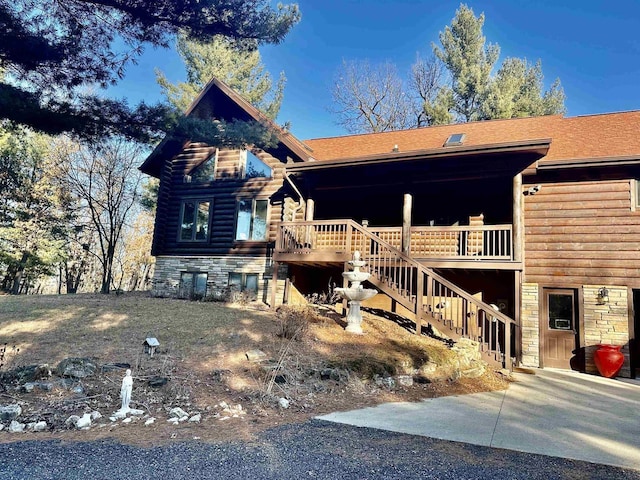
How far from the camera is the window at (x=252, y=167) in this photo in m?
14.4

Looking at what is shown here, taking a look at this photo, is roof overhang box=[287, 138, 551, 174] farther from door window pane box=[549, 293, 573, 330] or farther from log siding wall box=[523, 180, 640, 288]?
door window pane box=[549, 293, 573, 330]

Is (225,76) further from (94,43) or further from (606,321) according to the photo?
(606,321)

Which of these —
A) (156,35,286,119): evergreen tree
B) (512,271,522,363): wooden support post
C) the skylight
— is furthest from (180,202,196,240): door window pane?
(512,271,522,363): wooden support post

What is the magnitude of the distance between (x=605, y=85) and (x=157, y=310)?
27938mm

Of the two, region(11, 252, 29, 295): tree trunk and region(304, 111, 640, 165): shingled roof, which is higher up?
region(304, 111, 640, 165): shingled roof

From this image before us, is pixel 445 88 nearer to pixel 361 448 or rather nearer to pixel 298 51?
pixel 298 51

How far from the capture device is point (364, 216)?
43.9 feet

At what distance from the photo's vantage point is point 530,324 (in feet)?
34.2

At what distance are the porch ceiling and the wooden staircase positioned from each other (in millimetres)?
1565

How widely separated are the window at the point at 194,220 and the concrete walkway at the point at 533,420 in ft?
34.9

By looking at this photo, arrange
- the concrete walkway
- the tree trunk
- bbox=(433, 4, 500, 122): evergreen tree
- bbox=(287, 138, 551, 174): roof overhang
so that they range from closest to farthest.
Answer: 1. the concrete walkway
2. bbox=(287, 138, 551, 174): roof overhang
3. the tree trunk
4. bbox=(433, 4, 500, 122): evergreen tree

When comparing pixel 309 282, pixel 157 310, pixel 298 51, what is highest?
pixel 298 51

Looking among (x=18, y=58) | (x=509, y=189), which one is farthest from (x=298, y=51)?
(x=18, y=58)

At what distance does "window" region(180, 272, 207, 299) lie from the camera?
1410 cm
